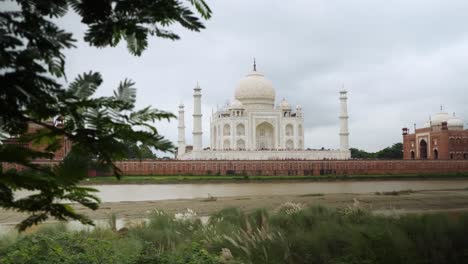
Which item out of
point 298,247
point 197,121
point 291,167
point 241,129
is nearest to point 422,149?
point 291,167

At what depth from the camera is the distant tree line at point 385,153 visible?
51250 mm

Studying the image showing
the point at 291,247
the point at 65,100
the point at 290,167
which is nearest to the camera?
the point at 65,100

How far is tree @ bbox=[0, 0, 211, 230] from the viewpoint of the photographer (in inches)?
44.9

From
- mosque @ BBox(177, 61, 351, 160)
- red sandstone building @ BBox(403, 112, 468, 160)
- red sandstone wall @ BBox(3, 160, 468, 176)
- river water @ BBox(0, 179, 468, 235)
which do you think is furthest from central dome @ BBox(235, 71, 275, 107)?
red sandstone building @ BBox(403, 112, 468, 160)

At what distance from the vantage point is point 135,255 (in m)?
4.34

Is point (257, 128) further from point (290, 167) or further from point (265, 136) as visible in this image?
point (290, 167)

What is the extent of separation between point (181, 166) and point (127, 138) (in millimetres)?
28390

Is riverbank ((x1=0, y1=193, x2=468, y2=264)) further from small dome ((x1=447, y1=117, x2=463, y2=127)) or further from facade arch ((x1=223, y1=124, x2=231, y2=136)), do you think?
small dome ((x1=447, y1=117, x2=463, y2=127))

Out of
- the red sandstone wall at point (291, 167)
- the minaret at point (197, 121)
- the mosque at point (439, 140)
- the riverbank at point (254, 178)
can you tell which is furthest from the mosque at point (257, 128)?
the mosque at point (439, 140)

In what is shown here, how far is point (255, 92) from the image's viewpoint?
36594 mm

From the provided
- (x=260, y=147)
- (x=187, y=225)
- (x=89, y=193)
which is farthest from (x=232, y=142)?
(x=89, y=193)

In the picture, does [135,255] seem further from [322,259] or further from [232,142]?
[232,142]

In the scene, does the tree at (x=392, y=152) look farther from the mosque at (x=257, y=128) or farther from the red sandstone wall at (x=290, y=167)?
the mosque at (x=257, y=128)

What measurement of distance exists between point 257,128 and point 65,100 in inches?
1373
